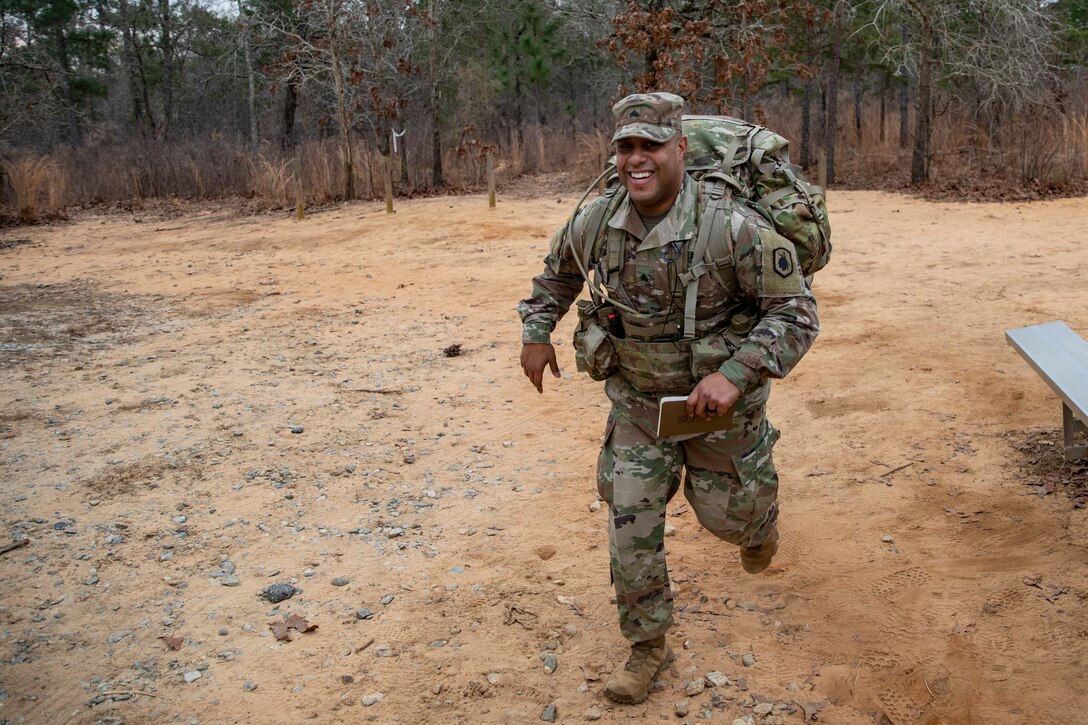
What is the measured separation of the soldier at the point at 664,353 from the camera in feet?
8.36

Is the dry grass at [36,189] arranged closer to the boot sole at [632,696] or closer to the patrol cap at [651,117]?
the patrol cap at [651,117]

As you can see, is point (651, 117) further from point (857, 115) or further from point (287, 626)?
point (857, 115)

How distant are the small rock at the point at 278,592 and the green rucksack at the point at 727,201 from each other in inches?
64.2

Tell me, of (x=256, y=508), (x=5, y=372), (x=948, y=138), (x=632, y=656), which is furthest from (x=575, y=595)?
(x=948, y=138)

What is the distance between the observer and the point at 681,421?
2555mm

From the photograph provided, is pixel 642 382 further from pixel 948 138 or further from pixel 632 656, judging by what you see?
pixel 948 138

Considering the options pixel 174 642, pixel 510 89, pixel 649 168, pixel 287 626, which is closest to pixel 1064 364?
pixel 649 168

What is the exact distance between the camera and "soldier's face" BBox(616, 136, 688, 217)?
8.46 ft

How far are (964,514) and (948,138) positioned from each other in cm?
1302

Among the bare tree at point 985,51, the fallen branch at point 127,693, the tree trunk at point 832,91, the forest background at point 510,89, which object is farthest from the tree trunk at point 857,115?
the fallen branch at point 127,693

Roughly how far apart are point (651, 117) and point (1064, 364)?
2.04 m

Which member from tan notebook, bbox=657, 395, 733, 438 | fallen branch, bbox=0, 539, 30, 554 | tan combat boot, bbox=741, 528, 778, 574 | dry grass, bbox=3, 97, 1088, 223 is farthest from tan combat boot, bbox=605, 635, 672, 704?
dry grass, bbox=3, 97, 1088, 223

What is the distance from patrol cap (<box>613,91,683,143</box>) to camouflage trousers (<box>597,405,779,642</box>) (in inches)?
32.8

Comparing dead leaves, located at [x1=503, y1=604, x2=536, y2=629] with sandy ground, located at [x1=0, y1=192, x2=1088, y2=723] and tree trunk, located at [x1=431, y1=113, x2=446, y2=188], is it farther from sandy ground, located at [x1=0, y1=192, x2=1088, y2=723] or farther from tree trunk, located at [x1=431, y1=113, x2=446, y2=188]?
tree trunk, located at [x1=431, y1=113, x2=446, y2=188]
